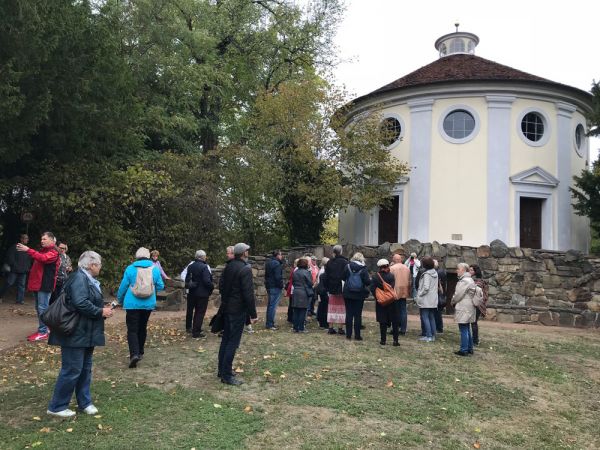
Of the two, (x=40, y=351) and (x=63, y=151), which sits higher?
(x=63, y=151)

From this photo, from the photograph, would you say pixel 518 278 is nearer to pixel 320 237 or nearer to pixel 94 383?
pixel 320 237

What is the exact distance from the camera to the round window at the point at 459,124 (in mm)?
22281

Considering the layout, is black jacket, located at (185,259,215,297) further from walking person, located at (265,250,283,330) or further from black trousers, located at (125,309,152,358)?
black trousers, located at (125,309,152,358)

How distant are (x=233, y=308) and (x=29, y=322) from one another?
6.93 metres

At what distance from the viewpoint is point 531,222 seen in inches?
872

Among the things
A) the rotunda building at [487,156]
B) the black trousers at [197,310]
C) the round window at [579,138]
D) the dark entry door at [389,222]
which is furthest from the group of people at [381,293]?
the round window at [579,138]

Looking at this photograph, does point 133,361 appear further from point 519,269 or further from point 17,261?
point 519,269

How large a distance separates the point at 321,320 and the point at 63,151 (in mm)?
9856

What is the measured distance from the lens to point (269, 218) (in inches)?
882

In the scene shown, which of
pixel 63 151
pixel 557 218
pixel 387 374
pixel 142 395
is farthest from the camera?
pixel 557 218

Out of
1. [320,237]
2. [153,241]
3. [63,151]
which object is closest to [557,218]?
[320,237]

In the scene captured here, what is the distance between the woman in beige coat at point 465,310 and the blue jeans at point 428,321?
1119 millimetres

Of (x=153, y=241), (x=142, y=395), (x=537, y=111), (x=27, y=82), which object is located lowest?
(x=142, y=395)

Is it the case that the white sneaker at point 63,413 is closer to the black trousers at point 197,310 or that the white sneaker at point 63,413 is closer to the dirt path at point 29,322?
the dirt path at point 29,322
